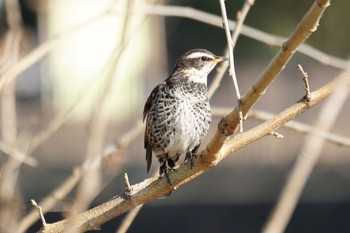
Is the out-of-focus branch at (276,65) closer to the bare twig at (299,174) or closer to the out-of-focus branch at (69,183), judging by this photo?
the bare twig at (299,174)

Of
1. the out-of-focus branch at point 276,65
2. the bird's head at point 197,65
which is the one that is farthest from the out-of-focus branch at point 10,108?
the bird's head at point 197,65

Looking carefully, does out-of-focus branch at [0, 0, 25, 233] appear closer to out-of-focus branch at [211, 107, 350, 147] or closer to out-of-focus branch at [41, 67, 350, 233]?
out-of-focus branch at [41, 67, 350, 233]

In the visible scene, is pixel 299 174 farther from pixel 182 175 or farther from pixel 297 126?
pixel 297 126

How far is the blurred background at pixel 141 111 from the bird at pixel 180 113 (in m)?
Result: 0.16

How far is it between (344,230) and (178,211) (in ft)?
8.21

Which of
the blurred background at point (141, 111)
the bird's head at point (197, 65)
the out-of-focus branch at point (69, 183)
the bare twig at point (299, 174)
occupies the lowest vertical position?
the bare twig at point (299, 174)

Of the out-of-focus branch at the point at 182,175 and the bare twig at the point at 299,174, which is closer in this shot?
the bare twig at the point at 299,174

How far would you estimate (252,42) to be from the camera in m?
22.5

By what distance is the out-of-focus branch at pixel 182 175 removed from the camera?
3504 mm

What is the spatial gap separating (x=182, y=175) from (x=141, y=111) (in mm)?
13833

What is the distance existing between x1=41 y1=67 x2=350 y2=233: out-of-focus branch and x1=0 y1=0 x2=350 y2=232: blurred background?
0.65ft

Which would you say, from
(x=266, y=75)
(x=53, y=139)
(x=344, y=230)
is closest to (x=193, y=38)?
(x=53, y=139)

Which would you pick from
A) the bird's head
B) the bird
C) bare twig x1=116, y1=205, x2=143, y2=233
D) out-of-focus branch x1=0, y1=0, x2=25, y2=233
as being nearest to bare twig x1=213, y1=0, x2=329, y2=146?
bare twig x1=116, y1=205, x2=143, y2=233

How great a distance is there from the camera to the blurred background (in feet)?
16.6
